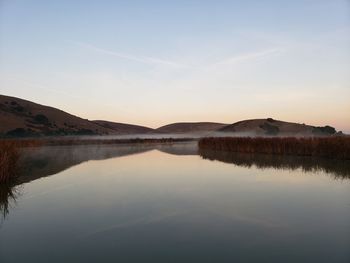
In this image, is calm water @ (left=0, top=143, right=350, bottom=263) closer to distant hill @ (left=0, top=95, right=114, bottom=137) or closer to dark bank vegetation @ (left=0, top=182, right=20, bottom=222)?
dark bank vegetation @ (left=0, top=182, right=20, bottom=222)

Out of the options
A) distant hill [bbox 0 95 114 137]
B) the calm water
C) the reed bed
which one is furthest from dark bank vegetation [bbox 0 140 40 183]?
distant hill [bbox 0 95 114 137]

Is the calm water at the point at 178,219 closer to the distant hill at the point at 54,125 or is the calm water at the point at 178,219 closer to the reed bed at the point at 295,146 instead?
the reed bed at the point at 295,146

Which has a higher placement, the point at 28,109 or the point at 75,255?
the point at 28,109

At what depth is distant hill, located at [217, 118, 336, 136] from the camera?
256 feet

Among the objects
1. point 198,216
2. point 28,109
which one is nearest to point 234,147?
point 198,216

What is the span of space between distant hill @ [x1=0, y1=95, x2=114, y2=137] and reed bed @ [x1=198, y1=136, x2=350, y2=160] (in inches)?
2004

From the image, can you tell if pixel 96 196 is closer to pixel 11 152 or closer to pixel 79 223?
pixel 79 223

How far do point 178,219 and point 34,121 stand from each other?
82024mm

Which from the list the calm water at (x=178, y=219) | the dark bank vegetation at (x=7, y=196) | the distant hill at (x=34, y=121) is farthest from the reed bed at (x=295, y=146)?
the distant hill at (x=34, y=121)

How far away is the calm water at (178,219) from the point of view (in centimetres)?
582

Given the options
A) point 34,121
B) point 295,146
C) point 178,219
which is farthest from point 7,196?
point 34,121

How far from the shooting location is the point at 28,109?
3573 inches

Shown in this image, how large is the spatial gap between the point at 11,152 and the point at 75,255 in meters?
9.74

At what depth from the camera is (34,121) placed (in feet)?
271
